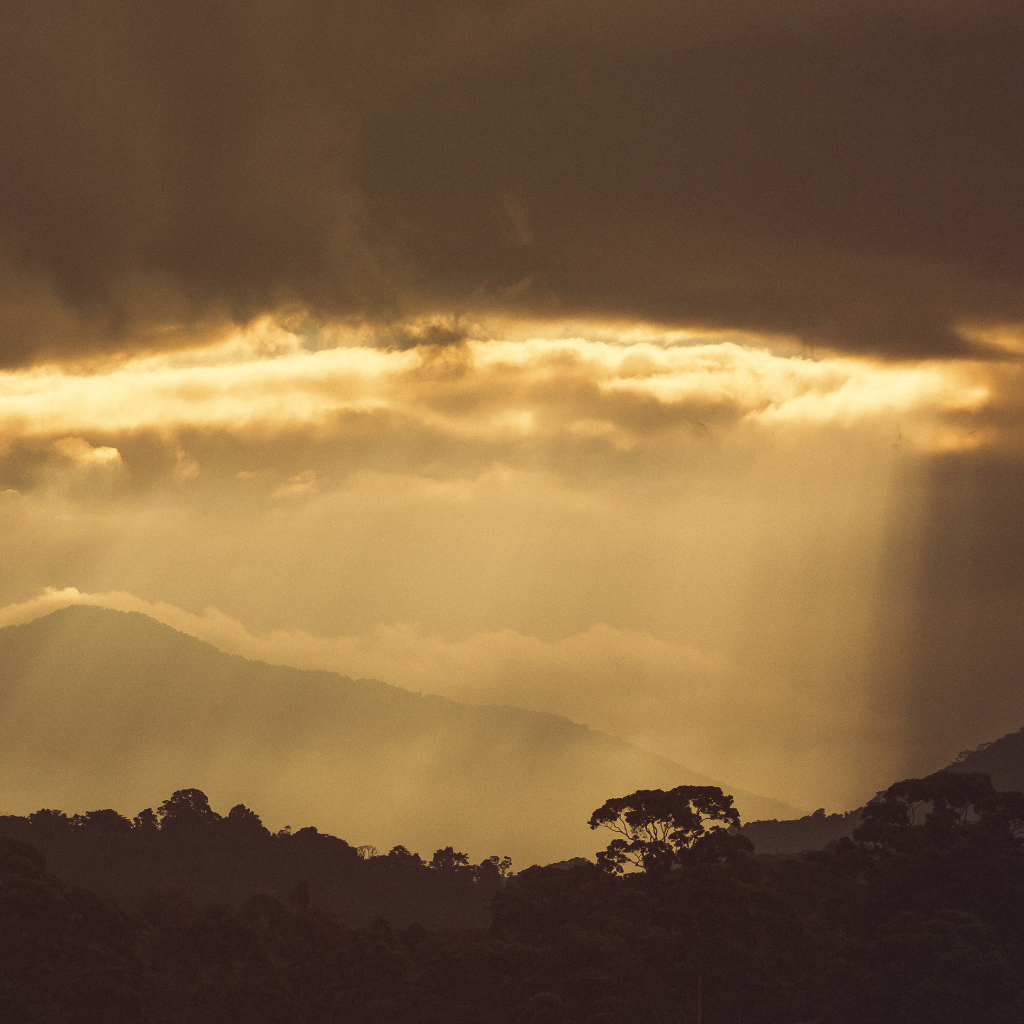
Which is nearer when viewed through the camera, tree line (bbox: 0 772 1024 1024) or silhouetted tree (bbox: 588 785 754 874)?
tree line (bbox: 0 772 1024 1024)

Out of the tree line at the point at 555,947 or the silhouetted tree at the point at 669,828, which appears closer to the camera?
the tree line at the point at 555,947

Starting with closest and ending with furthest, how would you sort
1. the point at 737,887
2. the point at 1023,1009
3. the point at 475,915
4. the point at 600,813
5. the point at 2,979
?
the point at 1023,1009 < the point at 2,979 < the point at 737,887 < the point at 600,813 < the point at 475,915

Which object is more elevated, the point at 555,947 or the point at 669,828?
the point at 669,828

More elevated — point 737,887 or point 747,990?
point 737,887

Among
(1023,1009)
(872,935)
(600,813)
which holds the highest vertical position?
(600,813)

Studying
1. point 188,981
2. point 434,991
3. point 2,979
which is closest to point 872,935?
point 434,991

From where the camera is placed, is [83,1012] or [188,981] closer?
[83,1012]

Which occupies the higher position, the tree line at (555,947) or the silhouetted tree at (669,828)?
the silhouetted tree at (669,828)

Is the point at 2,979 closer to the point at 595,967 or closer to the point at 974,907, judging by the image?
the point at 595,967

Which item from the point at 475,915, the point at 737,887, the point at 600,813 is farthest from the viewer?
the point at 475,915

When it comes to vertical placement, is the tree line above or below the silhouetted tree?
below

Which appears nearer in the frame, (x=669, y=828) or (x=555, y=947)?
(x=555, y=947)

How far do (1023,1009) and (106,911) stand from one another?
58089mm

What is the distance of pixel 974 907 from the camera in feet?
241
